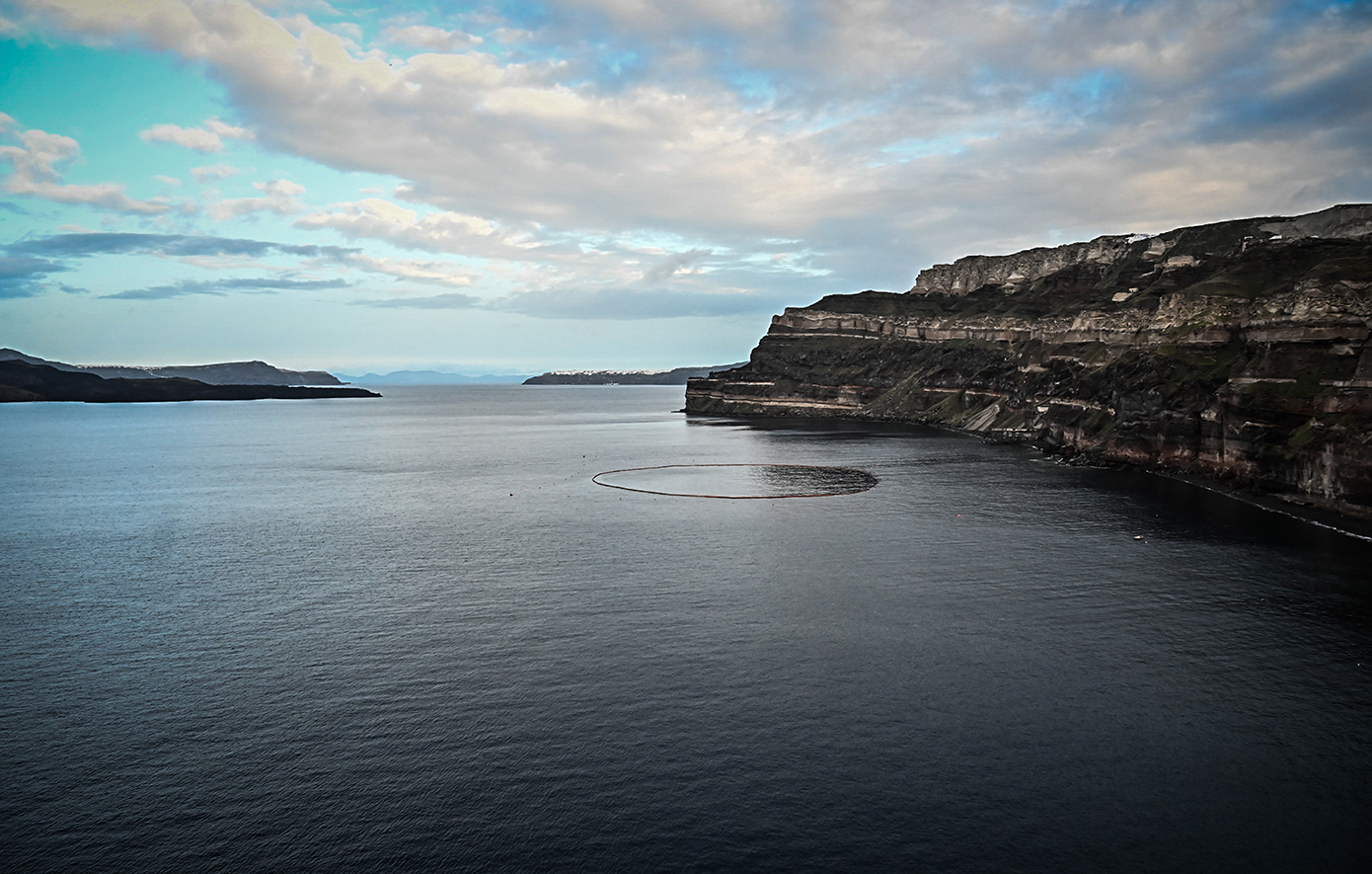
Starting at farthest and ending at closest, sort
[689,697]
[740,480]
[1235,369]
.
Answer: [740,480], [1235,369], [689,697]

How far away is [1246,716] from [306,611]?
5529 cm

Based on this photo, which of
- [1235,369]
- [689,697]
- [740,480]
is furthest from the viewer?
[740,480]

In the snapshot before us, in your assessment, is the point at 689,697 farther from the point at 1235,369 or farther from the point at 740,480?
the point at 1235,369

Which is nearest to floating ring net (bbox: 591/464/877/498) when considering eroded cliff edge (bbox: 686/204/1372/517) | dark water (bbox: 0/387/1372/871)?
dark water (bbox: 0/387/1372/871)

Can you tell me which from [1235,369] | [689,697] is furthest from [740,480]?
[689,697]

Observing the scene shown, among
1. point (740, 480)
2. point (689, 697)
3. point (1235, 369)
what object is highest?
point (1235, 369)

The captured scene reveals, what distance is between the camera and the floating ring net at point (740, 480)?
109125 mm

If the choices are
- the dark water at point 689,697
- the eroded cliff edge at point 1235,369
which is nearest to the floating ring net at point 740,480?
the dark water at point 689,697

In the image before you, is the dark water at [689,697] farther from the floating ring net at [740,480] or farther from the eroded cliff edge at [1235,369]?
the floating ring net at [740,480]

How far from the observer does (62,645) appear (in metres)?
47.2

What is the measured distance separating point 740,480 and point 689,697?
83808 mm

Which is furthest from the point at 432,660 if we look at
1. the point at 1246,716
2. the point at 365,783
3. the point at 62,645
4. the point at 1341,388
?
the point at 1341,388

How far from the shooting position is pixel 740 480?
122625 mm

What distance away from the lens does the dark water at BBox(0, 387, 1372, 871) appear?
28359 millimetres
